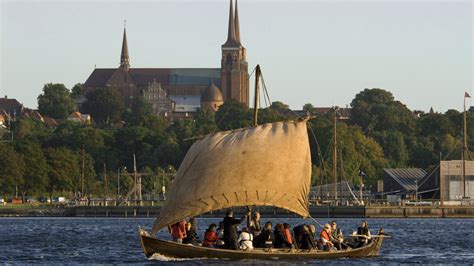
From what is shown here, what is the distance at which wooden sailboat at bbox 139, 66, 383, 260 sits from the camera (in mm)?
68125

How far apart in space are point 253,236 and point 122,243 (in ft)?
68.4

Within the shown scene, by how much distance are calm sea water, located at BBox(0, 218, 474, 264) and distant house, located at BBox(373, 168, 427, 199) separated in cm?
3528

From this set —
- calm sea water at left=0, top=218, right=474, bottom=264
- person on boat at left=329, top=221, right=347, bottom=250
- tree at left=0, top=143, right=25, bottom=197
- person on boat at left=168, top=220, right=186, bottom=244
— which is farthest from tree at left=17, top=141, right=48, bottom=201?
person on boat at left=168, top=220, right=186, bottom=244

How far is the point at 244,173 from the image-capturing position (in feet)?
227

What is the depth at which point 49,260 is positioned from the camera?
230 feet

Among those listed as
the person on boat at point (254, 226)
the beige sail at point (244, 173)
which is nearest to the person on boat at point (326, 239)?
the beige sail at point (244, 173)

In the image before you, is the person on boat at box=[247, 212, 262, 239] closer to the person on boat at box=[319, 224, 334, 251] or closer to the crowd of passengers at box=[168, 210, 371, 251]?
the crowd of passengers at box=[168, 210, 371, 251]

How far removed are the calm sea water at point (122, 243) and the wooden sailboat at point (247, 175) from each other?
287 centimetres

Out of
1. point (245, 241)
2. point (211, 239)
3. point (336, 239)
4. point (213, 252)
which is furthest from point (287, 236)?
point (336, 239)

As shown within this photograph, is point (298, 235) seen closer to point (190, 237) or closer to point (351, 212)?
point (190, 237)

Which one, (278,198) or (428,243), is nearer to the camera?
(278,198)

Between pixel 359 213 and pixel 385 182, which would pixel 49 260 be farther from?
pixel 385 182

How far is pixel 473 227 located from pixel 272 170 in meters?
49.0

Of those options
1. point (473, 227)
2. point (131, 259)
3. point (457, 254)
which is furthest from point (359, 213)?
point (131, 259)
